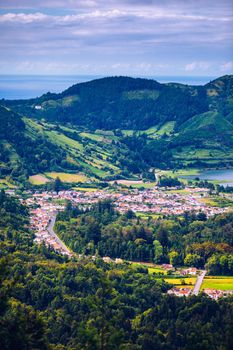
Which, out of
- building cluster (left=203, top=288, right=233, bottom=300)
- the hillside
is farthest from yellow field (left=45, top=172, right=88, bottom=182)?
building cluster (left=203, top=288, right=233, bottom=300)

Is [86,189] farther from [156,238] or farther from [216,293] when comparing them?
[216,293]

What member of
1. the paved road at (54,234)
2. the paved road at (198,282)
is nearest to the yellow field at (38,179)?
the paved road at (54,234)

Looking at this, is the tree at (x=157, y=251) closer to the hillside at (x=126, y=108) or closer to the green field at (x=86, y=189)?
the green field at (x=86, y=189)

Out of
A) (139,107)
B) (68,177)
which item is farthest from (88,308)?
(139,107)

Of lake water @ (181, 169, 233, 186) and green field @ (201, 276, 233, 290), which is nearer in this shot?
green field @ (201, 276, 233, 290)

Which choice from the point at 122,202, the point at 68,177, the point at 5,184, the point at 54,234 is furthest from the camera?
the point at 68,177

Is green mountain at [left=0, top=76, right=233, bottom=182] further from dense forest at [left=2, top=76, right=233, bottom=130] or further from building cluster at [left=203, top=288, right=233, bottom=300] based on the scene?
building cluster at [left=203, top=288, right=233, bottom=300]
